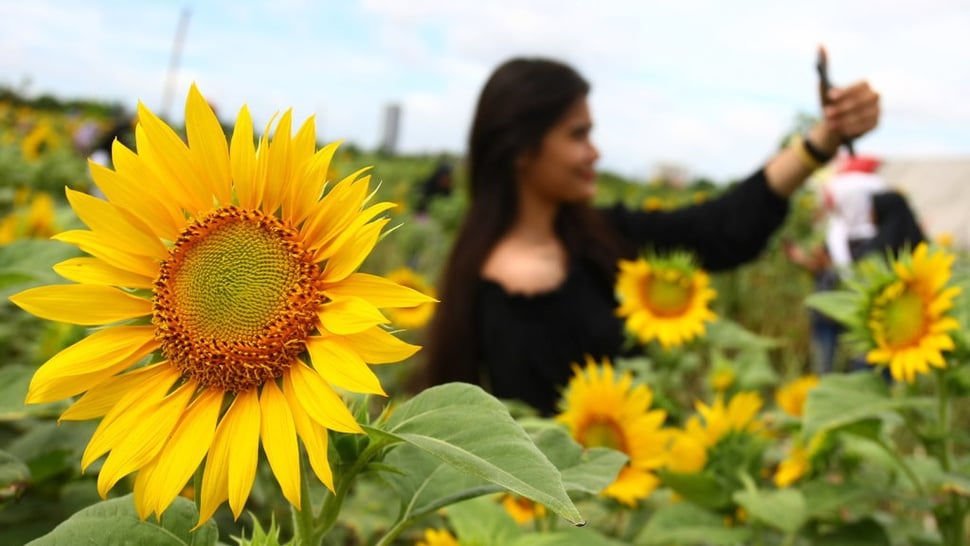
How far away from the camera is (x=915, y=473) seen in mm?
1216

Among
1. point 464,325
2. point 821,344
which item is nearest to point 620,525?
point 464,325

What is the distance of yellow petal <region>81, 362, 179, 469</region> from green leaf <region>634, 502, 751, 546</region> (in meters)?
0.70

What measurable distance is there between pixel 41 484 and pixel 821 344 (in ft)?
13.2

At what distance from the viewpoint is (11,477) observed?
685 millimetres

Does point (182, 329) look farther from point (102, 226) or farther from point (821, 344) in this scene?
point (821, 344)

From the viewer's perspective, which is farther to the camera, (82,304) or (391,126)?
(391,126)

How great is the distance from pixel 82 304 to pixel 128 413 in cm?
8

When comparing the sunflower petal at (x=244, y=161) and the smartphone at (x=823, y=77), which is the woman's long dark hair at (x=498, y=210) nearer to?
the smartphone at (x=823, y=77)

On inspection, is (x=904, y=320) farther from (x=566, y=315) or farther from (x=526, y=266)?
(x=526, y=266)

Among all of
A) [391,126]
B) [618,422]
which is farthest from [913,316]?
[391,126]

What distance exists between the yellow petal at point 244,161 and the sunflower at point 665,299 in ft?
4.38

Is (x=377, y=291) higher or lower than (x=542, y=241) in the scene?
higher

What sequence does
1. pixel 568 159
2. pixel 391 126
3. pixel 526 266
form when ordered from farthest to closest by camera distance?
pixel 391 126, pixel 526 266, pixel 568 159

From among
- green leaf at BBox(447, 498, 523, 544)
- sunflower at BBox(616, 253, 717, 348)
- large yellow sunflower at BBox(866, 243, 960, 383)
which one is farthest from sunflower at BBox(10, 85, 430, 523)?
sunflower at BBox(616, 253, 717, 348)
